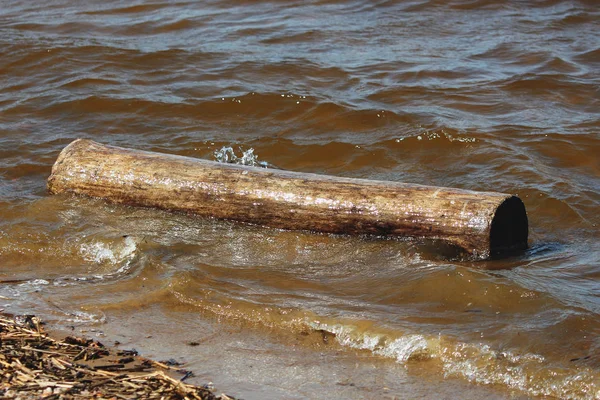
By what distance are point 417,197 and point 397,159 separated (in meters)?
2.36

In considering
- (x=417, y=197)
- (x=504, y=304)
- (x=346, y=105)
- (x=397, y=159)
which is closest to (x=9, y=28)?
(x=346, y=105)

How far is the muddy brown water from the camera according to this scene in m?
4.55

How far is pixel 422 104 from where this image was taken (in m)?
9.46

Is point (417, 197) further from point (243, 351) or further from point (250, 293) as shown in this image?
point (243, 351)

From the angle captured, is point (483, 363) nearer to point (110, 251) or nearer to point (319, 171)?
point (110, 251)

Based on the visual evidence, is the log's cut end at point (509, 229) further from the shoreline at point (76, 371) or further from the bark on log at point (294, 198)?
the shoreline at point (76, 371)

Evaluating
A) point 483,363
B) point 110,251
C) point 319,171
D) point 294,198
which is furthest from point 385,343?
point 319,171

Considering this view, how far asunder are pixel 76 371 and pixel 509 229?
3114 millimetres

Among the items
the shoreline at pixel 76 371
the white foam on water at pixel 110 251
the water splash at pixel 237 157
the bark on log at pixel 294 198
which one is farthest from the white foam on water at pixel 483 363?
the water splash at pixel 237 157

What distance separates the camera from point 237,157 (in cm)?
829

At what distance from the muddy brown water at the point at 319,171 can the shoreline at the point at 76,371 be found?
7.6 inches

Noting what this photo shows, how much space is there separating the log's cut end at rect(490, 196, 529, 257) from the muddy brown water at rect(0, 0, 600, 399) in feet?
0.43

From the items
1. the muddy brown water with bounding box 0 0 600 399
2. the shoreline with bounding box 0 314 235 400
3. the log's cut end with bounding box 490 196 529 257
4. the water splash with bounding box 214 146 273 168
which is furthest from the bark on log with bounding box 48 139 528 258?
the shoreline with bounding box 0 314 235 400

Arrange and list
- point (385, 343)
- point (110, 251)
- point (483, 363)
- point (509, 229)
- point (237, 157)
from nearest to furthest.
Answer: point (483, 363) < point (385, 343) < point (509, 229) < point (110, 251) < point (237, 157)
